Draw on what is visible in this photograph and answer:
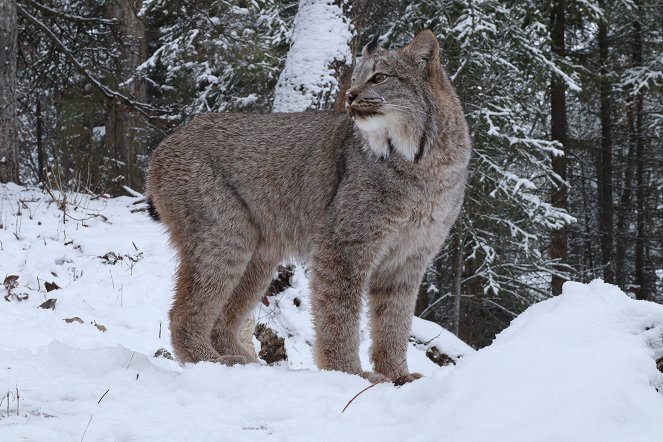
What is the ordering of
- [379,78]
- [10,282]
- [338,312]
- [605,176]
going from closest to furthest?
[338,312] → [379,78] → [10,282] → [605,176]

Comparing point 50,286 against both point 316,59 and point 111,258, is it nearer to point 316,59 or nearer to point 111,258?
point 111,258

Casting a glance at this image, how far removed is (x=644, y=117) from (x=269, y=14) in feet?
36.5

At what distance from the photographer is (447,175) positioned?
4.64 meters

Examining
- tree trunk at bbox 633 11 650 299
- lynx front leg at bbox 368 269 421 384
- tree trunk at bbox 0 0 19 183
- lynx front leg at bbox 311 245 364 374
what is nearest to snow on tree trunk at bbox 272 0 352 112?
lynx front leg at bbox 368 269 421 384

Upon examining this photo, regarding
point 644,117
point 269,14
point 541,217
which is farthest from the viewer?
point 644,117

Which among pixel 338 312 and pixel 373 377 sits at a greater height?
pixel 338 312

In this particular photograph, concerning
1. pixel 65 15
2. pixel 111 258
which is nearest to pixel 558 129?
pixel 65 15

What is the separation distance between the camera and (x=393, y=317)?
16.1ft

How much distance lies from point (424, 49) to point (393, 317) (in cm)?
180

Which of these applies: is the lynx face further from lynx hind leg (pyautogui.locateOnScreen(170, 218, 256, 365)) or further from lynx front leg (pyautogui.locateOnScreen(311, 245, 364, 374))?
lynx hind leg (pyautogui.locateOnScreen(170, 218, 256, 365))

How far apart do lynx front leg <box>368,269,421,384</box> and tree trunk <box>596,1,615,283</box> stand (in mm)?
13039

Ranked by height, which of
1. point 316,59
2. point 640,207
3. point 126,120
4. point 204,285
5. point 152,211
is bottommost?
point 640,207

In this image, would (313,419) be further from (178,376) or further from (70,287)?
(70,287)

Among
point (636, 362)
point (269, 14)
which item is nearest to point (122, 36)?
point (269, 14)
